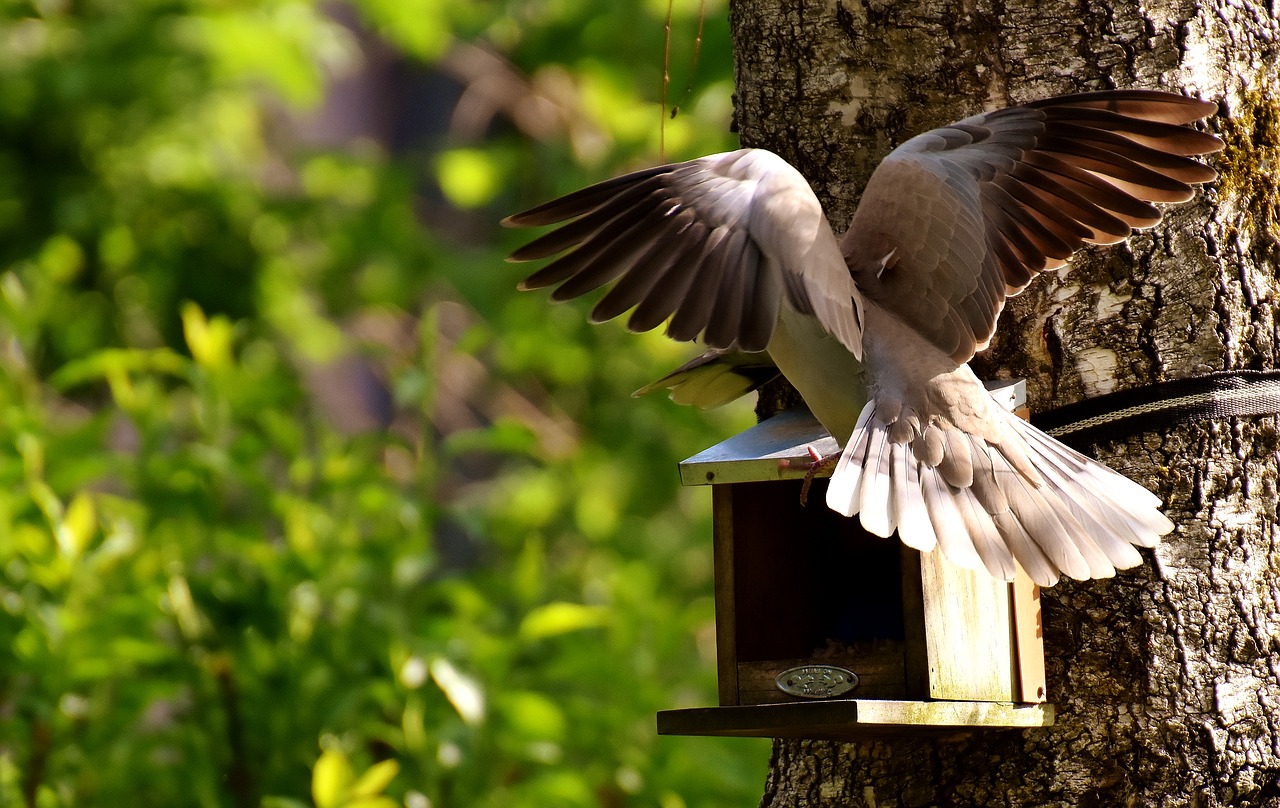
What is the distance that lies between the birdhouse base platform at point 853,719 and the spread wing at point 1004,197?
0.60 meters

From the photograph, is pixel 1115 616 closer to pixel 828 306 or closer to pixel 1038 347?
pixel 1038 347

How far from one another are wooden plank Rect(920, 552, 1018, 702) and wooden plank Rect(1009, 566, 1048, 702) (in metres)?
0.01

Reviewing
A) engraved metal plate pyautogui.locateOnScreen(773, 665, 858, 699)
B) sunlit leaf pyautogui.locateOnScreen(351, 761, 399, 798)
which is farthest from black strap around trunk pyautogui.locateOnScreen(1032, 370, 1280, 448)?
sunlit leaf pyautogui.locateOnScreen(351, 761, 399, 798)

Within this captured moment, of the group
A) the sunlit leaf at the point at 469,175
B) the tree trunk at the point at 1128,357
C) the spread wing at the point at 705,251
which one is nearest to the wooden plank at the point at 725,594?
the tree trunk at the point at 1128,357

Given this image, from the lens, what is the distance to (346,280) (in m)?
6.52

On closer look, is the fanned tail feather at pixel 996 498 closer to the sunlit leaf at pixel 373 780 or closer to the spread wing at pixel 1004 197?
the spread wing at pixel 1004 197

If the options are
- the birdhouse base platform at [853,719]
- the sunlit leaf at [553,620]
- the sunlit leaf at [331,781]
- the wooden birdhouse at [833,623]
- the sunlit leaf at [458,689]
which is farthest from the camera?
the sunlit leaf at [553,620]

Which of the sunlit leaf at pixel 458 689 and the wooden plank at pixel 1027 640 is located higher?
the wooden plank at pixel 1027 640

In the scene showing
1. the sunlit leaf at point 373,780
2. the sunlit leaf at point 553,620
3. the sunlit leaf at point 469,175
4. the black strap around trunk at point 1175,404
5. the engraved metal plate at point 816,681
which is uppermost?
the sunlit leaf at point 469,175

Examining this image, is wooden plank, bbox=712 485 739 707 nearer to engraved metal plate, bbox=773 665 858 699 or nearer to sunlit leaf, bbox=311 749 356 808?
engraved metal plate, bbox=773 665 858 699

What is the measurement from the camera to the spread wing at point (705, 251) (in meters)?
1.99

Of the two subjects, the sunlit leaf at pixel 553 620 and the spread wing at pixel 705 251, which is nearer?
the spread wing at pixel 705 251

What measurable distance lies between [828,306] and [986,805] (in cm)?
91

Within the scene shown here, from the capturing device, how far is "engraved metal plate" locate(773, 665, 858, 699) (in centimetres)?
216
